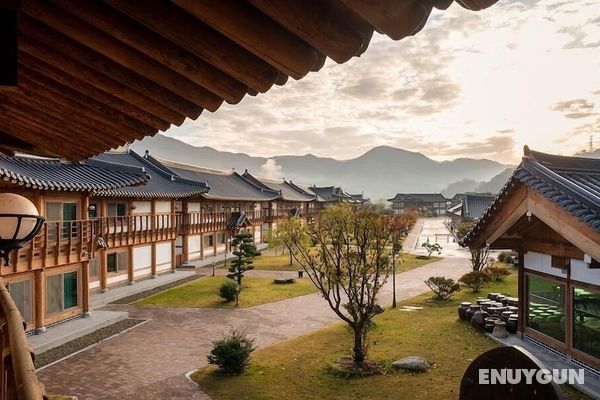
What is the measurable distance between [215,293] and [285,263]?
11.7 m

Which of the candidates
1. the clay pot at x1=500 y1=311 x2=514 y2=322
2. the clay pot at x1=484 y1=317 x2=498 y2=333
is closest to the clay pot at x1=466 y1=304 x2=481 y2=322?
the clay pot at x1=484 y1=317 x2=498 y2=333

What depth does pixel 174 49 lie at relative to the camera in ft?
7.23

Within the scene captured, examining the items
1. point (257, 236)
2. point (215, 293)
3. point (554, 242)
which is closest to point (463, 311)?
point (554, 242)

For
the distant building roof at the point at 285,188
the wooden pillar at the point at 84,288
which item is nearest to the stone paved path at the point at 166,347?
the wooden pillar at the point at 84,288

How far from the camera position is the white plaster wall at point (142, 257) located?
24438 millimetres

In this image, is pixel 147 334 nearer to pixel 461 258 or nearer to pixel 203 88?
pixel 203 88

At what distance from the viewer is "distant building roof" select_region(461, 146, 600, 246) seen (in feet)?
23.7

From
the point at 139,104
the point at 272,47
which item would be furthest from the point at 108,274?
the point at 272,47

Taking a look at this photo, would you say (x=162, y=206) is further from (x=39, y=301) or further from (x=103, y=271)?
(x=39, y=301)

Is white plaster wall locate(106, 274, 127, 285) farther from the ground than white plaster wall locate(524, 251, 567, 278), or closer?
closer

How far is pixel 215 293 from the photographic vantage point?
22359 millimetres

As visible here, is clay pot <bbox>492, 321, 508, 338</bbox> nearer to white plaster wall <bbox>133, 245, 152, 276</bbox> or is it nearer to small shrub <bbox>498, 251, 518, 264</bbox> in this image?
white plaster wall <bbox>133, 245, 152, 276</bbox>

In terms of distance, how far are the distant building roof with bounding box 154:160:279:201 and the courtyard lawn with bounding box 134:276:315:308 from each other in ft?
32.4

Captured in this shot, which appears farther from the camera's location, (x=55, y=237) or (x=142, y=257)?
(x=142, y=257)
